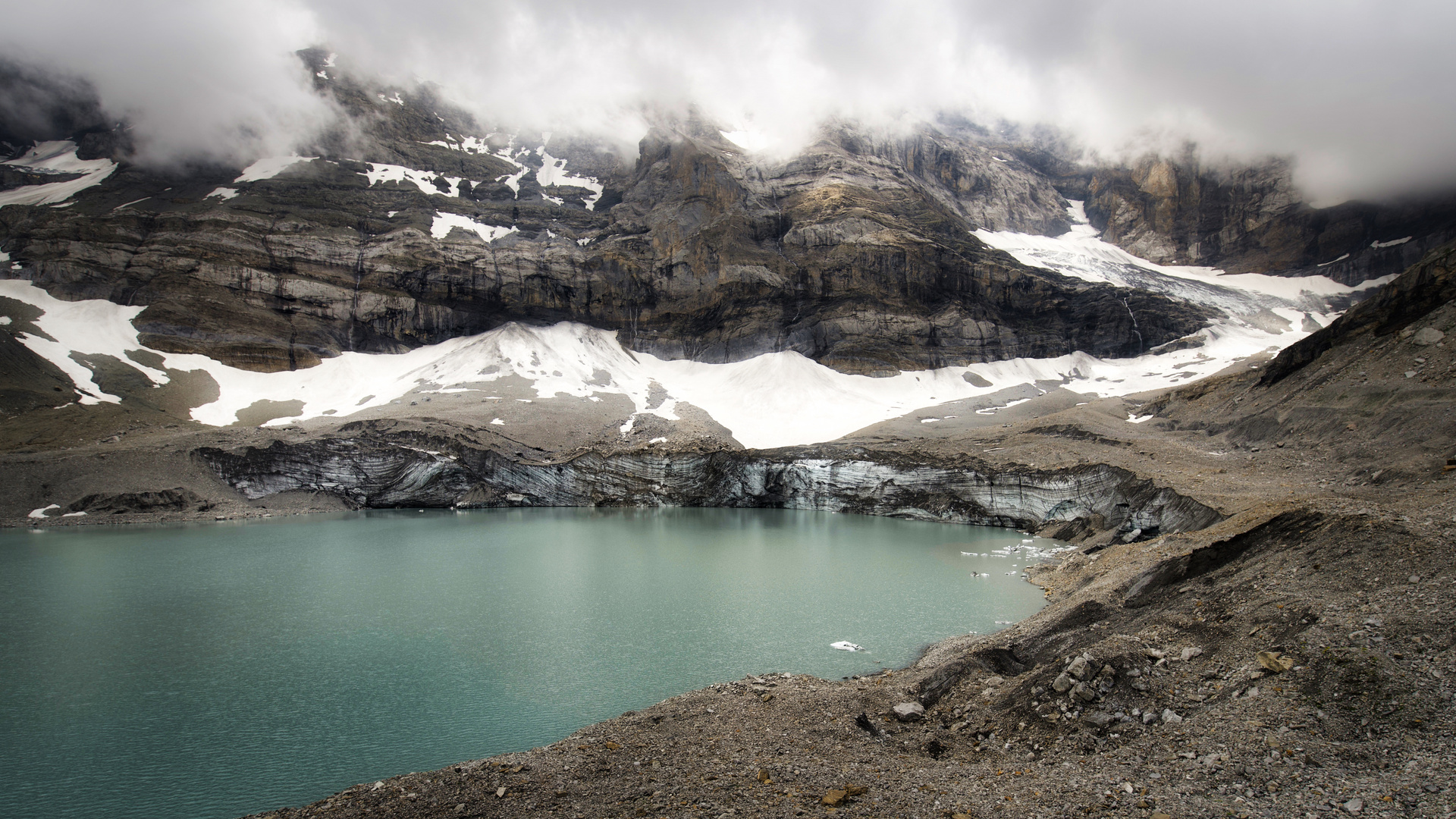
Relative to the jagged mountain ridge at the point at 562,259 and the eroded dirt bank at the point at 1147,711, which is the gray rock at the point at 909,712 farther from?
the jagged mountain ridge at the point at 562,259

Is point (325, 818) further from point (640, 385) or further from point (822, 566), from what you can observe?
point (640, 385)

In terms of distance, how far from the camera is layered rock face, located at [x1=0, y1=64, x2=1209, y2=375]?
73000mm

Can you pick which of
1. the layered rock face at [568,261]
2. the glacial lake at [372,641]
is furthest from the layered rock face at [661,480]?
the layered rock face at [568,261]

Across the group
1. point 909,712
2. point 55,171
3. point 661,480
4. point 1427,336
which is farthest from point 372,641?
point 55,171

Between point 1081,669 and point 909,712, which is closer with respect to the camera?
point 1081,669

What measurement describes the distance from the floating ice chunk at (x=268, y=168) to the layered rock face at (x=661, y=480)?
6141 cm

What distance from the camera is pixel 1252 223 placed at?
332ft

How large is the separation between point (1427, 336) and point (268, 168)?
4681 inches

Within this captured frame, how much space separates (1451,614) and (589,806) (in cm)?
989

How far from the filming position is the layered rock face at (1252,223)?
3433 inches

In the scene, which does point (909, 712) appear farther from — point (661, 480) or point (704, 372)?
point (704, 372)

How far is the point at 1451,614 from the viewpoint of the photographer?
22.6 ft

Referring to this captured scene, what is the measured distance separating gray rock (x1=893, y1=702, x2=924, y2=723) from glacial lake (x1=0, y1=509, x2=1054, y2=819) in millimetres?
4118

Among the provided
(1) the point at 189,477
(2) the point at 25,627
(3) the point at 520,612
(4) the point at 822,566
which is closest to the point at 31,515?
(1) the point at 189,477
